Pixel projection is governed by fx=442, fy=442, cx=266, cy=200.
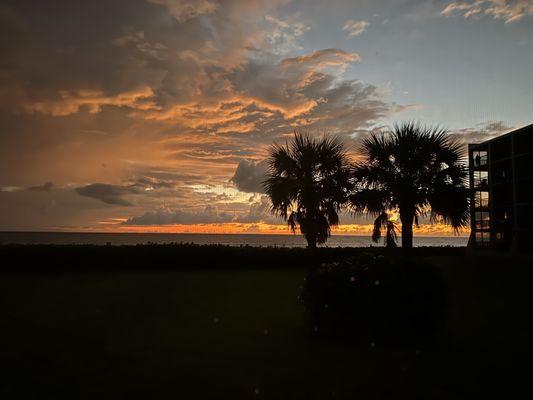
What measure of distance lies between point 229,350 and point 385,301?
283cm

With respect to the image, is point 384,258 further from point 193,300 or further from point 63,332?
point 193,300

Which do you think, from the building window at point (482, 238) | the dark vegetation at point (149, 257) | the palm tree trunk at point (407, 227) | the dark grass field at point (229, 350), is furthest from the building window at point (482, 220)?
the dark grass field at point (229, 350)

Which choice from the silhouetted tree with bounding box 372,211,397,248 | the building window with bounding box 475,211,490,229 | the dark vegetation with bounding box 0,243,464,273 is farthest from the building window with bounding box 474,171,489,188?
the silhouetted tree with bounding box 372,211,397,248

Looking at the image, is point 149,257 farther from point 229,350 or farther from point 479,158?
point 479,158

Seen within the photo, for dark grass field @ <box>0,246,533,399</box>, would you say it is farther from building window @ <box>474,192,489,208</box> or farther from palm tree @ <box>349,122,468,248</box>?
building window @ <box>474,192,489,208</box>

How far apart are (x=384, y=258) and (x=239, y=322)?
4.06 m

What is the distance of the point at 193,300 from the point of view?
561 inches

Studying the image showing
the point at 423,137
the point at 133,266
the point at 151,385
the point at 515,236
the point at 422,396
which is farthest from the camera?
the point at 515,236

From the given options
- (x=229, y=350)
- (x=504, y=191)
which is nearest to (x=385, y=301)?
(x=229, y=350)

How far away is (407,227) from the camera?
21391 millimetres

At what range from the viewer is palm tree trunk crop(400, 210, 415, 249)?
2117 centimetres

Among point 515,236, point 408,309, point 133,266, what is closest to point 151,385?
point 408,309

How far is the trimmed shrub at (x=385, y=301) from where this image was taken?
294 inches

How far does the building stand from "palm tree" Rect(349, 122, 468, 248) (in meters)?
9.33
